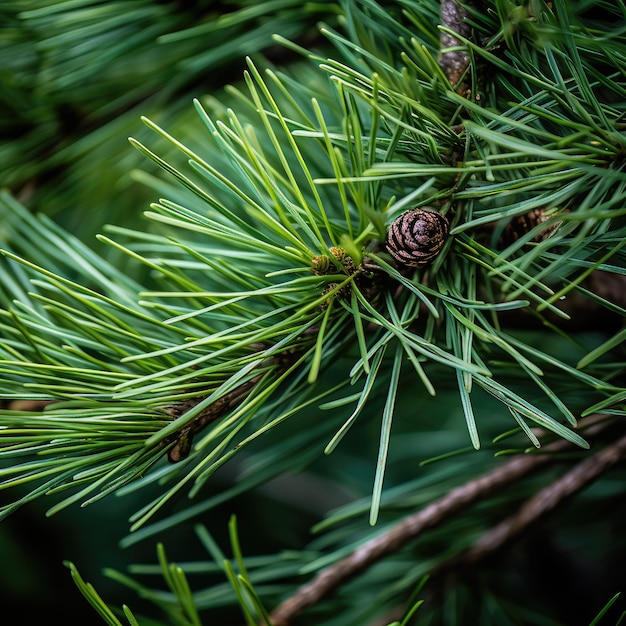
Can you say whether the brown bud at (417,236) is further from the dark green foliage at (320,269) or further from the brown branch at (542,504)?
the brown branch at (542,504)

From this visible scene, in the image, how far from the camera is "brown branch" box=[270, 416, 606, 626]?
367 mm

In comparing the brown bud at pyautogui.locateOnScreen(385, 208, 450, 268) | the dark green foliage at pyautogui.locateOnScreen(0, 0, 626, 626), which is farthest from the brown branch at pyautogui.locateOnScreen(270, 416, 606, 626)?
the brown bud at pyautogui.locateOnScreen(385, 208, 450, 268)

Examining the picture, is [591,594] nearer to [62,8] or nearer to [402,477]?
[402,477]

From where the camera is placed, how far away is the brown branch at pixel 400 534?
0.37 metres

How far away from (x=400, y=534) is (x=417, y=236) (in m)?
0.22

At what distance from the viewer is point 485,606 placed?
1.44 feet

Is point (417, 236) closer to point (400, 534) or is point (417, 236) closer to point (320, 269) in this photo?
point (320, 269)

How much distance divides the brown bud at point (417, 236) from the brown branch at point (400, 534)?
0.61 ft

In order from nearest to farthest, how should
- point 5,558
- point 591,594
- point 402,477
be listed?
point 591,594 < point 402,477 < point 5,558

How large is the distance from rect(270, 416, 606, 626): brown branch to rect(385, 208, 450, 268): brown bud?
0.61 feet

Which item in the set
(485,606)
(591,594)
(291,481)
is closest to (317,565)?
(485,606)

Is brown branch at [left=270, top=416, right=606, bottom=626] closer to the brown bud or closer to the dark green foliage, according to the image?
the dark green foliage

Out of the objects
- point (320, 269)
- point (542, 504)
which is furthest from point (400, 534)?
point (320, 269)

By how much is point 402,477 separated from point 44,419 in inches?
22.4
